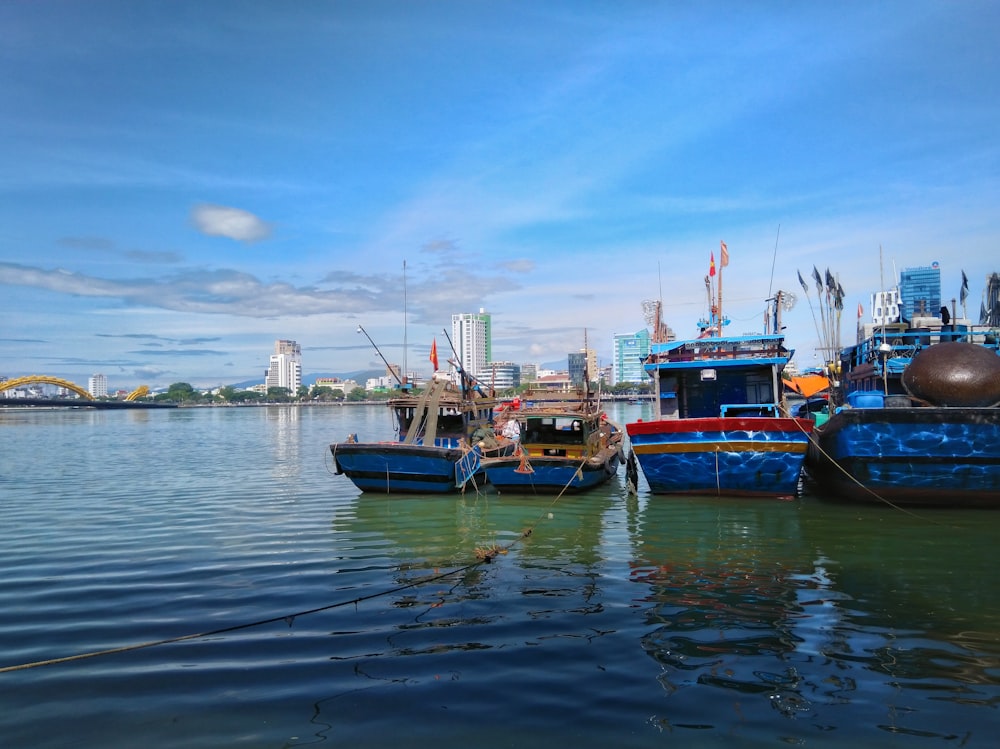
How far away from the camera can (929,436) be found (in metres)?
15.1

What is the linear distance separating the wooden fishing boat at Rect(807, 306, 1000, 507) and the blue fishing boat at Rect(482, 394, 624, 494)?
6561 mm

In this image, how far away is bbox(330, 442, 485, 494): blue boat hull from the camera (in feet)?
64.6

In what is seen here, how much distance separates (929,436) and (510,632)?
40.3 ft

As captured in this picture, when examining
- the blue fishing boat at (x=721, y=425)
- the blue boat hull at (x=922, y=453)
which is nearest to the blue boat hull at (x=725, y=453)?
the blue fishing boat at (x=721, y=425)

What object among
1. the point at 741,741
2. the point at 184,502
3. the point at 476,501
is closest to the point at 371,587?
the point at 741,741

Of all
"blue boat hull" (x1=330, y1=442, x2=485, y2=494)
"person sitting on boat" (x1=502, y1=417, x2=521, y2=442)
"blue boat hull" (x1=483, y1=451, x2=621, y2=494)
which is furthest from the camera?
"person sitting on boat" (x1=502, y1=417, x2=521, y2=442)

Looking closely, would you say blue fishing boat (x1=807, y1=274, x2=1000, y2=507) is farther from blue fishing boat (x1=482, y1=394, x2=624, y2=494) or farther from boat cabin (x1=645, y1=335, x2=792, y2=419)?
blue fishing boat (x1=482, y1=394, x2=624, y2=494)

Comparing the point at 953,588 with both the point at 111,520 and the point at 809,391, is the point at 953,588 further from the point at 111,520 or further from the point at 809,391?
the point at 809,391

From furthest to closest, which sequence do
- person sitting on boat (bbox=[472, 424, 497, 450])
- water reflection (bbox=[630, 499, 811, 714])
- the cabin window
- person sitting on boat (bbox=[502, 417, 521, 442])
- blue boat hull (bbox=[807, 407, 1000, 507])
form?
person sitting on boat (bbox=[502, 417, 521, 442]), person sitting on boat (bbox=[472, 424, 497, 450]), the cabin window, blue boat hull (bbox=[807, 407, 1000, 507]), water reflection (bbox=[630, 499, 811, 714])

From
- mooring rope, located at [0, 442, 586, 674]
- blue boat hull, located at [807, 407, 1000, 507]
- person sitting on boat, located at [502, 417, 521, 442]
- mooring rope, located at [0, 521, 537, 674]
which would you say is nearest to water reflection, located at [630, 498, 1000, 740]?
blue boat hull, located at [807, 407, 1000, 507]

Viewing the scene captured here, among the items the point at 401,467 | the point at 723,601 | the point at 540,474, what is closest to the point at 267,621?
the point at 723,601

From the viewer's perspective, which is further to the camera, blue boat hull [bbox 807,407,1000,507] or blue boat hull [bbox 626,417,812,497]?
blue boat hull [bbox 626,417,812,497]

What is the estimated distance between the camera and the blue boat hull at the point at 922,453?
1482 cm

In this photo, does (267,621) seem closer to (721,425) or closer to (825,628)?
(825,628)
